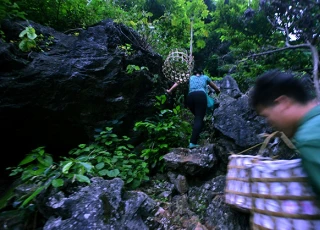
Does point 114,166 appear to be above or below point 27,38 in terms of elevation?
below

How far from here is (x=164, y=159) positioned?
421cm

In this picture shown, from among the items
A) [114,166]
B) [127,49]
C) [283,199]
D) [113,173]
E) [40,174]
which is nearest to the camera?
[283,199]

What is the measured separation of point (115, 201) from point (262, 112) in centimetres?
206

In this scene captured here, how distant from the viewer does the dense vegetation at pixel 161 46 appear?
11.0 feet

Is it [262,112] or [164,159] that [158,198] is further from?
[262,112]

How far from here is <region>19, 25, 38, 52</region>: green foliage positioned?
4254 millimetres

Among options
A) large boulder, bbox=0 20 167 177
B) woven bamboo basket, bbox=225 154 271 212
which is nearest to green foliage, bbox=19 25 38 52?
large boulder, bbox=0 20 167 177

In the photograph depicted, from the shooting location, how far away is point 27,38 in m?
4.33

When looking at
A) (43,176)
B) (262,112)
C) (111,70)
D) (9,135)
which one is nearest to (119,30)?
(111,70)

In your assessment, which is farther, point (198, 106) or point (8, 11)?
point (198, 106)

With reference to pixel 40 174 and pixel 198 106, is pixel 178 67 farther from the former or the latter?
pixel 40 174

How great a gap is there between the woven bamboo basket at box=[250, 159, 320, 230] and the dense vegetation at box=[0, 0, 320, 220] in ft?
6.97

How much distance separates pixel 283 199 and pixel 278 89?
1.85ft

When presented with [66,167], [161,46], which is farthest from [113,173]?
[161,46]
